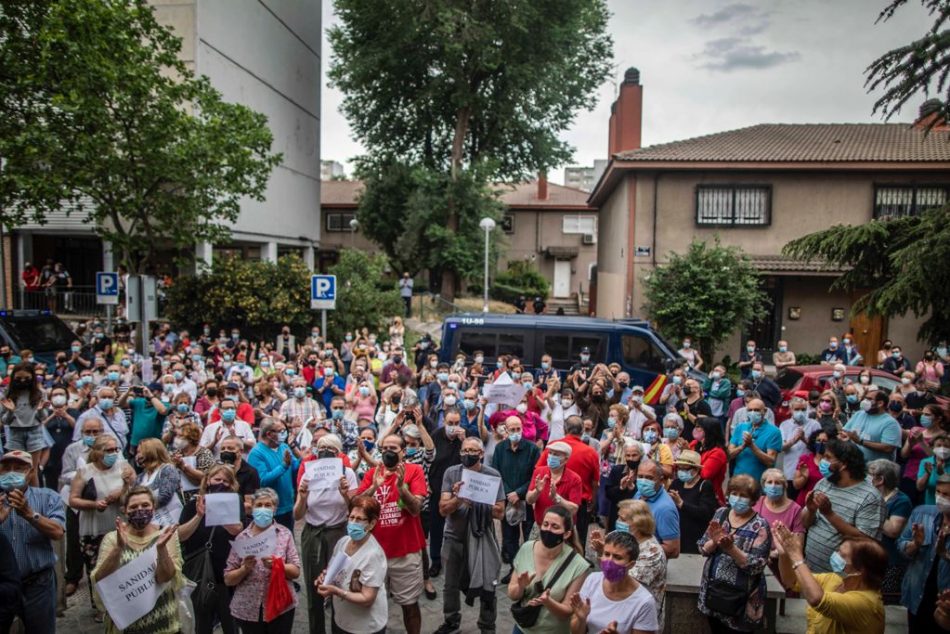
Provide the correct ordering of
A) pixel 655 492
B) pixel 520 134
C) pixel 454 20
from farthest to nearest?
pixel 520 134, pixel 454 20, pixel 655 492

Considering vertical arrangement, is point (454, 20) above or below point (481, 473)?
above

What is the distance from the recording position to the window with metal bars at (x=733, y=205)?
2225cm

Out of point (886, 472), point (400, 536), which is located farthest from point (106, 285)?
point (886, 472)

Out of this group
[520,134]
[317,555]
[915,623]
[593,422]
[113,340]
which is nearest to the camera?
[915,623]

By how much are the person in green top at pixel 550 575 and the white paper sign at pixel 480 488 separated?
53.1 inches

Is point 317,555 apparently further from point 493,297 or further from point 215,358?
point 493,297

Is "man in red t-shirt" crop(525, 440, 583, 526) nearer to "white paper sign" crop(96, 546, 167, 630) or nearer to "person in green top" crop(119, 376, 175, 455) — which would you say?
"white paper sign" crop(96, 546, 167, 630)

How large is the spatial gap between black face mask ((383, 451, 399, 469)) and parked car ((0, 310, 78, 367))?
11025mm

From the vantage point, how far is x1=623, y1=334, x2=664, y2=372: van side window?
14438 mm

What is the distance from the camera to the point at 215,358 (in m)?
15.4

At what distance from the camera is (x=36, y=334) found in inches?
584

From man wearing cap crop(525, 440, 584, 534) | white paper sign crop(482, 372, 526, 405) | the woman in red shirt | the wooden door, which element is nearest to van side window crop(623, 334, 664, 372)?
white paper sign crop(482, 372, 526, 405)

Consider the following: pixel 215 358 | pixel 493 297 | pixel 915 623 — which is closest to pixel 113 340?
pixel 215 358

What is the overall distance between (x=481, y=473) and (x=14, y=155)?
50.7 feet
